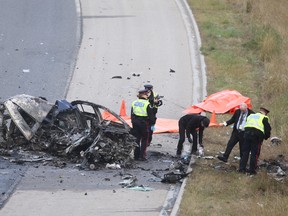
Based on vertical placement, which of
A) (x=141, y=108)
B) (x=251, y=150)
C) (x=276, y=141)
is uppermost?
(x=141, y=108)

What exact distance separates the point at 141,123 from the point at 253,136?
2669 mm

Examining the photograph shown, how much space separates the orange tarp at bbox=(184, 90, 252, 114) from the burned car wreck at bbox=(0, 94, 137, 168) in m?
4.62

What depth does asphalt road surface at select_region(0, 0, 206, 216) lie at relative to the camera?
15.7m

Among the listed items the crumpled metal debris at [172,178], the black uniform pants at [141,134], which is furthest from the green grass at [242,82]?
the black uniform pants at [141,134]

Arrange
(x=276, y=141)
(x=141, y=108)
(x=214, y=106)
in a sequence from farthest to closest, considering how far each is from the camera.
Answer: (x=214, y=106) < (x=276, y=141) < (x=141, y=108)

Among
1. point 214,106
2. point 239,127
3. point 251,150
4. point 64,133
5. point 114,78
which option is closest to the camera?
point 251,150

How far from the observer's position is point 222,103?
23578 mm

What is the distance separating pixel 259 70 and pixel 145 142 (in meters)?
10.2

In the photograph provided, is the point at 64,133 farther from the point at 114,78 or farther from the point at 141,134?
the point at 114,78

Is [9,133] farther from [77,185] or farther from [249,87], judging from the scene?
[249,87]

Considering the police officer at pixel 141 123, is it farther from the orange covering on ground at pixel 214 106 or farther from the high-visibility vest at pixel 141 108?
the orange covering on ground at pixel 214 106

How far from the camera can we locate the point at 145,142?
1911cm

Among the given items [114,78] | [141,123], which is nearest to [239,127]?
[141,123]

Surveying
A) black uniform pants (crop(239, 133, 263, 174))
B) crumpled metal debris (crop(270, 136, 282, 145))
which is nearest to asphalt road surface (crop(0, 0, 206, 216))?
black uniform pants (crop(239, 133, 263, 174))
